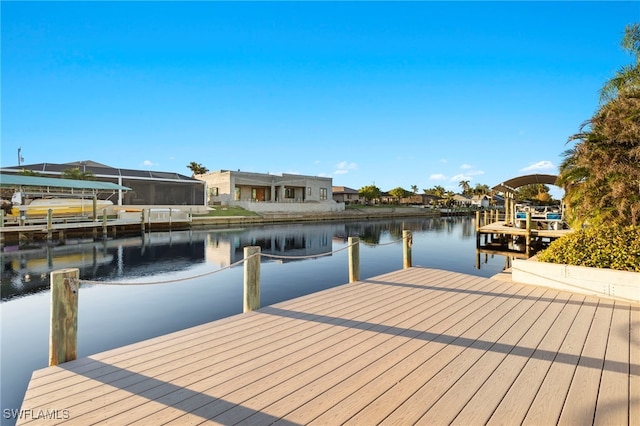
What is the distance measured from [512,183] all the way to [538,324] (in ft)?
58.0

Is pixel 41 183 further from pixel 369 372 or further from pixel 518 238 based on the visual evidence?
pixel 518 238

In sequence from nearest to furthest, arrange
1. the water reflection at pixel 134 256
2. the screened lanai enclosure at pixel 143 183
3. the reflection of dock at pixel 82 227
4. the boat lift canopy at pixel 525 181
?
the water reflection at pixel 134 256
the reflection of dock at pixel 82 227
the boat lift canopy at pixel 525 181
the screened lanai enclosure at pixel 143 183

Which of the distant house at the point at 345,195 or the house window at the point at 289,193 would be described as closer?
the house window at the point at 289,193

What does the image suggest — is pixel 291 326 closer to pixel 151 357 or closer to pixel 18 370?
pixel 151 357

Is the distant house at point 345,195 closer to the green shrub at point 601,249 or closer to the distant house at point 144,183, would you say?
the distant house at point 144,183

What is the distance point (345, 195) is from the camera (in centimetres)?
6875

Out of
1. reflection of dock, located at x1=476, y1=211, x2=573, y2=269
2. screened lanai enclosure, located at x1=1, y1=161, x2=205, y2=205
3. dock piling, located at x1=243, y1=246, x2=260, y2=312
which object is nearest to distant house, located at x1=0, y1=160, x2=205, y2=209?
screened lanai enclosure, located at x1=1, y1=161, x2=205, y2=205

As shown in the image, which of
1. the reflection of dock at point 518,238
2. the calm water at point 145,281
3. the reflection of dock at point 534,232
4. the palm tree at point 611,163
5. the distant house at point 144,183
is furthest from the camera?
the distant house at point 144,183

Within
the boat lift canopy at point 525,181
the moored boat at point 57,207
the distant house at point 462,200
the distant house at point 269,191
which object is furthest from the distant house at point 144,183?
the distant house at point 462,200

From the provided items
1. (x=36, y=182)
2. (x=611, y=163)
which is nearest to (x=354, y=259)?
(x=611, y=163)

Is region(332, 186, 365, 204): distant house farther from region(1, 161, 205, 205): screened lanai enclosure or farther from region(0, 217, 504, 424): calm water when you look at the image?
region(0, 217, 504, 424): calm water

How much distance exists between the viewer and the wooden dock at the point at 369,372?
8.32 feet

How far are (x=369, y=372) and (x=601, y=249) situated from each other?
5.82m

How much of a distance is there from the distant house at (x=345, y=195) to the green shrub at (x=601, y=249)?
60.0 meters
